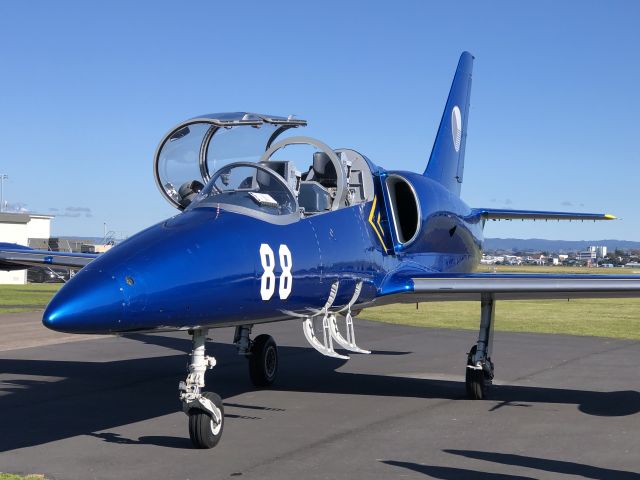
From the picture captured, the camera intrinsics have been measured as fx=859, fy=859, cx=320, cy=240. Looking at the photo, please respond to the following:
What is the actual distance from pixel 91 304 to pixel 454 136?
12.8 meters

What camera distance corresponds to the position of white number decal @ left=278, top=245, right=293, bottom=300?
29.2ft

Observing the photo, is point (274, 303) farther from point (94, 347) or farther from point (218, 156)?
point (94, 347)

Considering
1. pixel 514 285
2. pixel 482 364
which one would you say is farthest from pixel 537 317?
pixel 514 285

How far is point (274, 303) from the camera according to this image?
29.1 ft

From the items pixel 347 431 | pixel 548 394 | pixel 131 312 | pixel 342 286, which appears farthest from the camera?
pixel 548 394

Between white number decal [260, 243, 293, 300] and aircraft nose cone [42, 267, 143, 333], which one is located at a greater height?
white number decal [260, 243, 293, 300]

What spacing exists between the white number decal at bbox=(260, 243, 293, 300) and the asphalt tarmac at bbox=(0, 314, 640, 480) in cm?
154

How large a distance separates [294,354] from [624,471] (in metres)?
10.4

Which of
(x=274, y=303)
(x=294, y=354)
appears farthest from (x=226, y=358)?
(x=274, y=303)

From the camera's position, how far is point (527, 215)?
16.5 meters

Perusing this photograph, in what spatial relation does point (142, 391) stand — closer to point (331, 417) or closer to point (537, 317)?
point (331, 417)

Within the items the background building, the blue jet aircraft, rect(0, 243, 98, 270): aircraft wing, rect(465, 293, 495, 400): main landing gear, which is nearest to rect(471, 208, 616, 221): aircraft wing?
the blue jet aircraft

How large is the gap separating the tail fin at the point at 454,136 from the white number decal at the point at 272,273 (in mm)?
8191

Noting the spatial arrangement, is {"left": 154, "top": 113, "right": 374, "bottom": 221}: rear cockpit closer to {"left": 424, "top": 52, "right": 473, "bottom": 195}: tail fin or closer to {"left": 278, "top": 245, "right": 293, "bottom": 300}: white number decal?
{"left": 278, "top": 245, "right": 293, "bottom": 300}: white number decal
